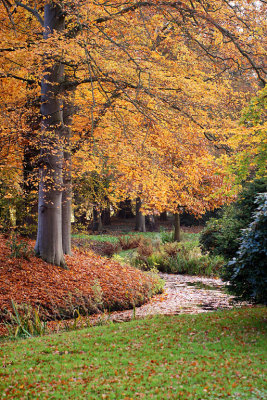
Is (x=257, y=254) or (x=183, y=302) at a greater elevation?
(x=257, y=254)

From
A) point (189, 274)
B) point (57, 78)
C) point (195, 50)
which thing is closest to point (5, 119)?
point (57, 78)

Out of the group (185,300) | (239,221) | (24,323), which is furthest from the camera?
(185,300)

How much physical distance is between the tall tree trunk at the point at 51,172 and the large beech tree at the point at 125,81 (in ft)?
0.09

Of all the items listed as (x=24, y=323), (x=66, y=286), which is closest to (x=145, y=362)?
(x=24, y=323)

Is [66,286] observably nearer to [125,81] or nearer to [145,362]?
[145,362]

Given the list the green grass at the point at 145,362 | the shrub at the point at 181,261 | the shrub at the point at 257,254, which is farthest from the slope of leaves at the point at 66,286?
the shrub at the point at 257,254

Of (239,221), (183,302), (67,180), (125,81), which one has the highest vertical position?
(125,81)

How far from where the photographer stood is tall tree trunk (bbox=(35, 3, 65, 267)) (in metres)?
11.5

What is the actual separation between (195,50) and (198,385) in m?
9.69

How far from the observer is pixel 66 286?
1073cm

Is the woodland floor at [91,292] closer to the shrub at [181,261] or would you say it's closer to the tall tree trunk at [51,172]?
the tall tree trunk at [51,172]

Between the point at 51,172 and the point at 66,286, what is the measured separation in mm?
3133

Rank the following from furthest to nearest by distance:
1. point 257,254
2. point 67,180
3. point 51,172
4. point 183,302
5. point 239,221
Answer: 1. point 67,180
2. point 183,302
3. point 51,172
4. point 239,221
5. point 257,254

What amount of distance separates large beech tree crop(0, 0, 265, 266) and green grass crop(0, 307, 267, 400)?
3.96 metres
